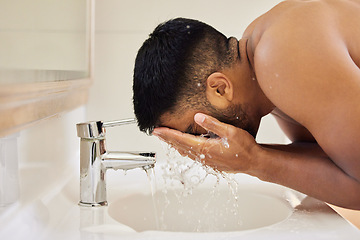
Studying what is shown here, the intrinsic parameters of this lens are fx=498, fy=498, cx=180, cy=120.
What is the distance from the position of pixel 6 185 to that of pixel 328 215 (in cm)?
58

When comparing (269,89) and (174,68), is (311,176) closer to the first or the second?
(269,89)

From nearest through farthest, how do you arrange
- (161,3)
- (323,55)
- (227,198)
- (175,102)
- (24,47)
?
(24,47), (323,55), (175,102), (227,198), (161,3)

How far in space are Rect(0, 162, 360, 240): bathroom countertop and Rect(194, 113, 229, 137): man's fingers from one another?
208 mm

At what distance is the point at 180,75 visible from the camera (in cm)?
97

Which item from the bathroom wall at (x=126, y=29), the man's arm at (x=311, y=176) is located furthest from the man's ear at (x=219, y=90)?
the bathroom wall at (x=126, y=29)

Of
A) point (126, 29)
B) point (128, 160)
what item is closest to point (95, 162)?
point (128, 160)

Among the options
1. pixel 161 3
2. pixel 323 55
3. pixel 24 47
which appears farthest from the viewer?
pixel 161 3

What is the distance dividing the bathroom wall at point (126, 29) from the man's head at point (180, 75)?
60cm

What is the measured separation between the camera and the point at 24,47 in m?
0.77

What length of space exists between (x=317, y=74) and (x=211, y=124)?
0.22 metres

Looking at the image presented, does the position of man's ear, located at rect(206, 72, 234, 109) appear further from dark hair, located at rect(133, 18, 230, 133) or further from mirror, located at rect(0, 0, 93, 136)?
mirror, located at rect(0, 0, 93, 136)

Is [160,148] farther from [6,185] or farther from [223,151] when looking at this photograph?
[6,185]

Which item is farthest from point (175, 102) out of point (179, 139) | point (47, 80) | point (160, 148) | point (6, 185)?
point (160, 148)

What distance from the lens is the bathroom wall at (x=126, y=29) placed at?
1.59 m
